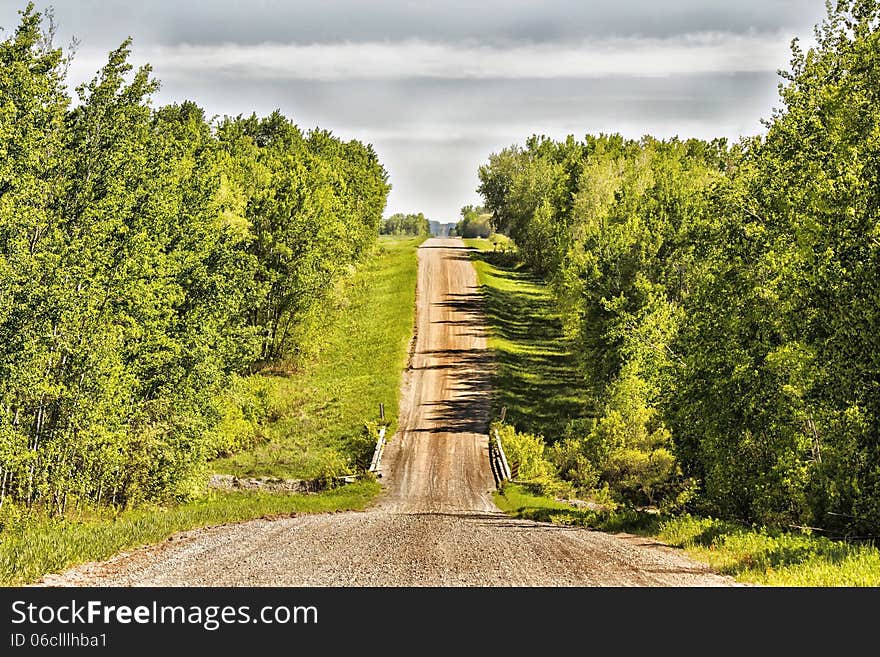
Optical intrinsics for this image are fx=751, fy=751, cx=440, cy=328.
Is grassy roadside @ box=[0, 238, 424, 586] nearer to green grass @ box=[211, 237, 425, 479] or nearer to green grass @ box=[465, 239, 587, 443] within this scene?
green grass @ box=[211, 237, 425, 479]

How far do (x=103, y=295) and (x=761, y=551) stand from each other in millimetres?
21030

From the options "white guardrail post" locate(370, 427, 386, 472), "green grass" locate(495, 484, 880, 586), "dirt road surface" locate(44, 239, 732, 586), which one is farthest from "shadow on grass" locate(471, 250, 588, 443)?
"green grass" locate(495, 484, 880, 586)

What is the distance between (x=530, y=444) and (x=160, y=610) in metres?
32.1

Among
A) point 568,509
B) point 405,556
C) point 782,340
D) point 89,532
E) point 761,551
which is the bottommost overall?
point 568,509

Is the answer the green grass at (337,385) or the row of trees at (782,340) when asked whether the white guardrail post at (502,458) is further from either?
the green grass at (337,385)

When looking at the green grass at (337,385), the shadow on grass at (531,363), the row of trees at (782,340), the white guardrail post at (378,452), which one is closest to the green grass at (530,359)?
the shadow on grass at (531,363)

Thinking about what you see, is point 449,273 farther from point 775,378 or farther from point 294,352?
point 775,378

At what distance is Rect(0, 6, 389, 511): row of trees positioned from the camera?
21.4 m

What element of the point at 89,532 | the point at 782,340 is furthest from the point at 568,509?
the point at 89,532

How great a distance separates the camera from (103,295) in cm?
2495

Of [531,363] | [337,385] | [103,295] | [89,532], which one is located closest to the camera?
[89,532]

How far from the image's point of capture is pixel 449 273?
9025 cm

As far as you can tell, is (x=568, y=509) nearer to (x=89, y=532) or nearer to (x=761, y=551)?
(x=761, y=551)

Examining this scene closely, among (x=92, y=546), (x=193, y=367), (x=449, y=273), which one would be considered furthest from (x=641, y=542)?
(x=449, y=273)
